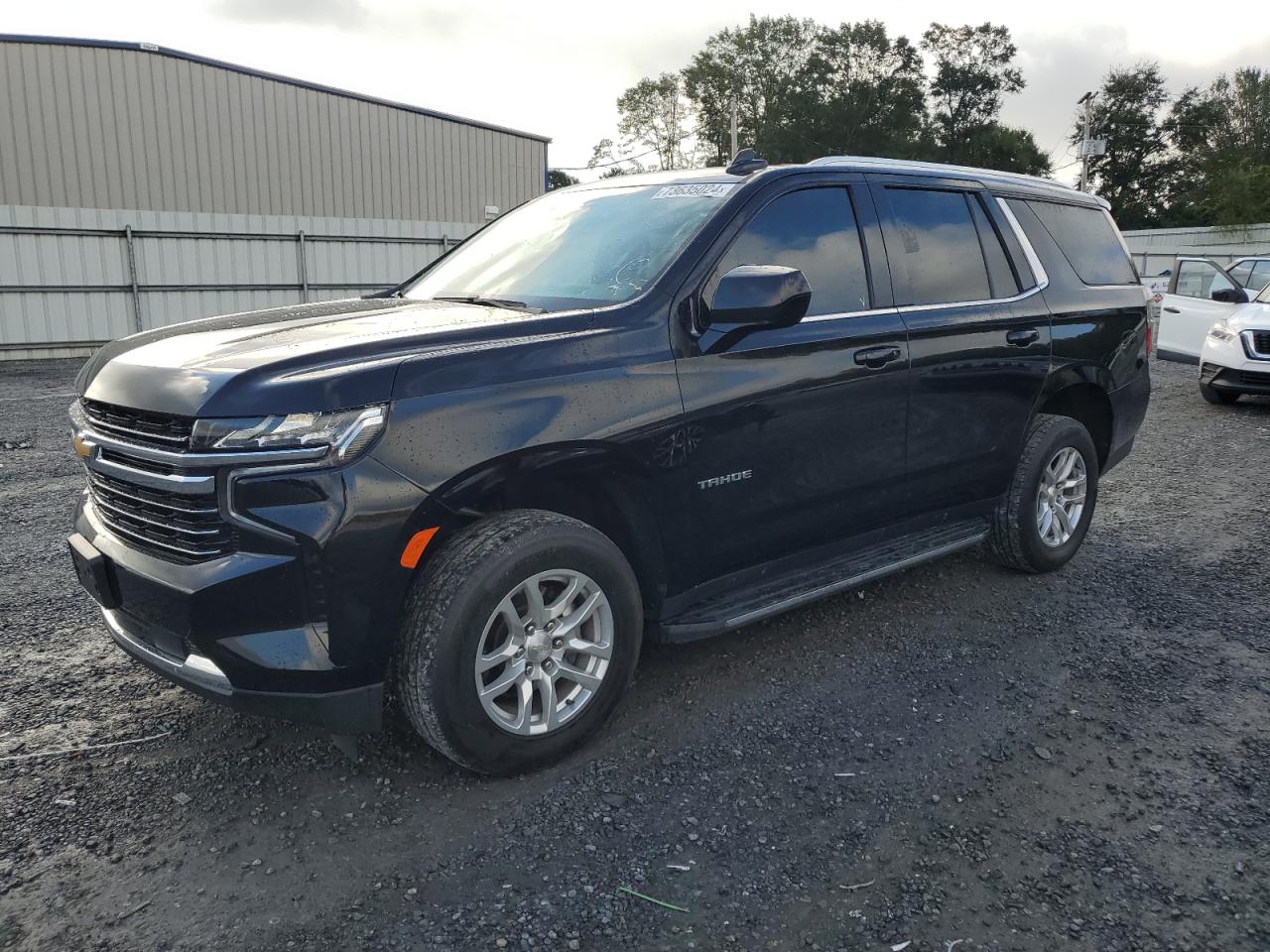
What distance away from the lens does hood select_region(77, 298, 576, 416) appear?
2535mm

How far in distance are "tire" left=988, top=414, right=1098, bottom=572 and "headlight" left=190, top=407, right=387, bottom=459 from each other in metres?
3.31

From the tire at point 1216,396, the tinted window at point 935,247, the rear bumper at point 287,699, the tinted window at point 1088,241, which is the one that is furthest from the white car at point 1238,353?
the rear bumper at point 287,699

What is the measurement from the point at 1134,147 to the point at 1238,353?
62.5m

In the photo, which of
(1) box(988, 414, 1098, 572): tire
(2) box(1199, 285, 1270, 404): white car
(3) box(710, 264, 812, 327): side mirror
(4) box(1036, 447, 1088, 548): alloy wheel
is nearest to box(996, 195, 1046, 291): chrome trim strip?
(1) box(988, 414, 1098, 572): tire

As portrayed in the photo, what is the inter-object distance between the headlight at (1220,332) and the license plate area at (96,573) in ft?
35.7

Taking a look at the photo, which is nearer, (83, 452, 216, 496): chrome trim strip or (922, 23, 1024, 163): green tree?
(83, 452, 216, 496): chrome trim strip

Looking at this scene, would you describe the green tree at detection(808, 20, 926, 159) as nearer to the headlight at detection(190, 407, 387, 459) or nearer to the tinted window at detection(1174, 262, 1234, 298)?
the tinted window at detection(1174, 262, 1234, 298)

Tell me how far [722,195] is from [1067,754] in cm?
228

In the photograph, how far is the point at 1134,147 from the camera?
63031 millimetres

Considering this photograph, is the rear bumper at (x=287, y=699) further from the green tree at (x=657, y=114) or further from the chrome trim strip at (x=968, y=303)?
the green tree at (x=657, y=114)

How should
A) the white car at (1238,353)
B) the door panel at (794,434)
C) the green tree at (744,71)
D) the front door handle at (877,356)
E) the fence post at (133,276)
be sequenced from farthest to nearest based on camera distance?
1. the green tree at (744,71)
2. the fence post at (133,276)
3. the white car at (1238,353)
4. the front door handle at (877,356)
5. the door panel at (794,434)

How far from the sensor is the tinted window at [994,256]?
14.6ft

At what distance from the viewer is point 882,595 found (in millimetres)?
4660

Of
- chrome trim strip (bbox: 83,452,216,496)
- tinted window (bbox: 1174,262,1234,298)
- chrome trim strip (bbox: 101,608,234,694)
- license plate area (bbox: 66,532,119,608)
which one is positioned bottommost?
chrome trim strip (bbox: 101,608,234,694)
